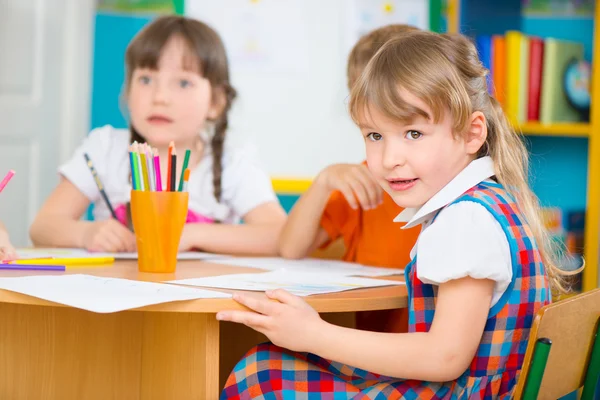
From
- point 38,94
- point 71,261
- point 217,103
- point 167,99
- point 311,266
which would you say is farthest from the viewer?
point 38,94

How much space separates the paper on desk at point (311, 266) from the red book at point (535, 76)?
1.54 meters

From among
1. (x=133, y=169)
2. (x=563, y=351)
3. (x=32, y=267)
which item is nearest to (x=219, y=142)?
(x=133, y=169)

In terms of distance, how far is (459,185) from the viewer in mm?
1080

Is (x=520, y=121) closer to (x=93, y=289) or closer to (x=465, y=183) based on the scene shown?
(x=465, y=183)

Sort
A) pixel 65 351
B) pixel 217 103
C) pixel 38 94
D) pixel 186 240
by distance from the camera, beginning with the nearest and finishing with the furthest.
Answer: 1. pixel 65 351
2. pixel 186 240
3. pixel 217 103
4. pixel 38 94

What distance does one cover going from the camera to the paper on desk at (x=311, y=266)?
→ 135 centimetres

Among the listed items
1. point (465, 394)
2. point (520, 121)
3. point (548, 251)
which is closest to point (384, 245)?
point (548, 251)

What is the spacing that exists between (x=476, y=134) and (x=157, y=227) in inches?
19.4

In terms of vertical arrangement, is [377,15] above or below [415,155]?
above

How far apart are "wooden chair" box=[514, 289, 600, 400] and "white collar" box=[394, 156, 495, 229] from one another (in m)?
0.20

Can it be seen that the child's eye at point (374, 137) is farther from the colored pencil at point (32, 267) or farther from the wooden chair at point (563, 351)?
the colored pencil at point (32, 267)

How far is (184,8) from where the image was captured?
2.96m

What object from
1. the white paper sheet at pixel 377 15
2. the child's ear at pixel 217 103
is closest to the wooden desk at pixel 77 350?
the child's ear at pixel 217 103

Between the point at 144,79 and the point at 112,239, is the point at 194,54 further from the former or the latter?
the point at 112,239
